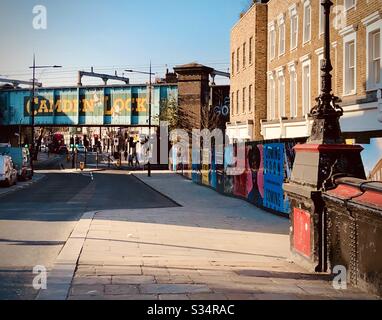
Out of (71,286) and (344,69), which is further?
(344,69)

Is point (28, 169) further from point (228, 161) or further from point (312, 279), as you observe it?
point (312, 279)

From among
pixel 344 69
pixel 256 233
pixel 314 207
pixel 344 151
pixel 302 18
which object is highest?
pixel 302 18

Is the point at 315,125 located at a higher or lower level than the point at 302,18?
lower

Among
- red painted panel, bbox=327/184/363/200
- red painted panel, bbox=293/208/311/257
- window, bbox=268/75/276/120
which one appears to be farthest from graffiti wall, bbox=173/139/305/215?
red painted panel, bbox=327/184/363/200

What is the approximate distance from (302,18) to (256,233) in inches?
658

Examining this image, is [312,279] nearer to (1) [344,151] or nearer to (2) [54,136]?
(1) [344,151]

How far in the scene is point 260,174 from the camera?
21281 mm

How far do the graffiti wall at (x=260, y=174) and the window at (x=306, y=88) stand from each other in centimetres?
430

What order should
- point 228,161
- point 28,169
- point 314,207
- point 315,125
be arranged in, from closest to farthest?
point 314,207, point 315,125, point 228,161, point 28,169

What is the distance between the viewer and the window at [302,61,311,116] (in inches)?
1072

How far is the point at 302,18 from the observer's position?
91.8 feet

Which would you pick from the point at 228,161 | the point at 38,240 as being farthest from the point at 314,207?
the point at 228,161

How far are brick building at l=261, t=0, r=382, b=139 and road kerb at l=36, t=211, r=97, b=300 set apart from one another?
39.2ft
